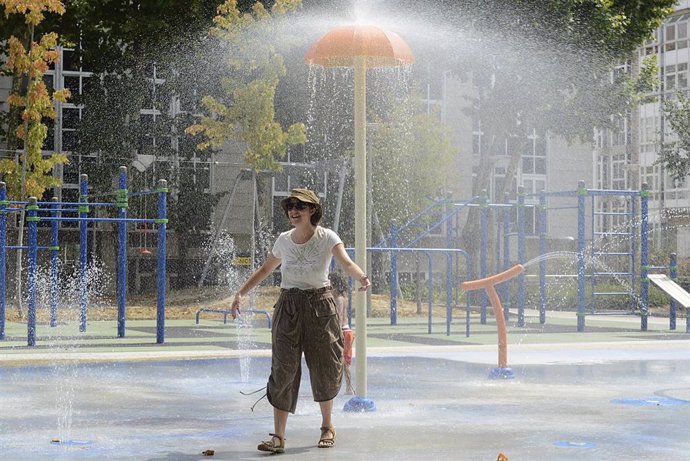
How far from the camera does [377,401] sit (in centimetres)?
1161

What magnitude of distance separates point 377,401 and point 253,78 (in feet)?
66.1

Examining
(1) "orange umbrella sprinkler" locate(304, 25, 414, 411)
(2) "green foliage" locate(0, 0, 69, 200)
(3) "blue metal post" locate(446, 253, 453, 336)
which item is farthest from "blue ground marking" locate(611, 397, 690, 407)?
(2) "green foliage" locate(0, 0, 69, 200)

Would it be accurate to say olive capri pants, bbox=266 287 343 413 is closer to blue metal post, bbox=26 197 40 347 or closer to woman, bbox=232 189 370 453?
woman, bbox=232 189 370 453

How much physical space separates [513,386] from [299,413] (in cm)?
318

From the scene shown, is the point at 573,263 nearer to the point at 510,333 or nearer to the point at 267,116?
the point at 267,116

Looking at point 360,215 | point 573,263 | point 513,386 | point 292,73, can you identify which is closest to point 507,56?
point 292,73

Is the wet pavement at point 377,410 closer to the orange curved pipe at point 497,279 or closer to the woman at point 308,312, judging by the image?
the woman at point 308,312

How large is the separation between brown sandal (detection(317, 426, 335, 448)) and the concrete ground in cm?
6

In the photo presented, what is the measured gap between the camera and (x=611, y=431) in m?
Answer: 9.57

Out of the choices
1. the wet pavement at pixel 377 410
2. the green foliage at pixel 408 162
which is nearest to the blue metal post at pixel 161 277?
the wet pavement at pixel 377 410

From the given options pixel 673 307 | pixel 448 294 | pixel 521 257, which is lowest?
pixel 673 307

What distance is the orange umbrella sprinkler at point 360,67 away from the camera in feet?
34.8

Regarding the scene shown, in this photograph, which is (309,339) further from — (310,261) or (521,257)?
(521,257)

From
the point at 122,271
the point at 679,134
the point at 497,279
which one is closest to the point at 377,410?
the point at 497,279
